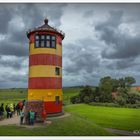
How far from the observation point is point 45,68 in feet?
54.5

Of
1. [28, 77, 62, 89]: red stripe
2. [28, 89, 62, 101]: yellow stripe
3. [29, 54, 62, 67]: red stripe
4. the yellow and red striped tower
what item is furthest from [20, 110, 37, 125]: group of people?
[29, 54, 62, 67]: red stripe

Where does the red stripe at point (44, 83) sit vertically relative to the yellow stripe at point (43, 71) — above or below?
below

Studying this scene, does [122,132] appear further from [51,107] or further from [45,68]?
[45,68]

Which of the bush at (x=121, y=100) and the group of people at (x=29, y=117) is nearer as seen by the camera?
the group of people at (x=29, y=117)

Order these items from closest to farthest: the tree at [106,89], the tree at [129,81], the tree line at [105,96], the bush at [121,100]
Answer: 1. the bush at [121,100]
2. the tree line at [105,96]
3. the tree at [106,89]
4. the tree at [129,81]

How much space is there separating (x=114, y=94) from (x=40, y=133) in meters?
19.1

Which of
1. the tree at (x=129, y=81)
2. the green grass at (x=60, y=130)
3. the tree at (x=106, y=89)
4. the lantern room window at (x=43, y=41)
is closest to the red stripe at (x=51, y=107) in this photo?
the green grass at (x=60, y=130)

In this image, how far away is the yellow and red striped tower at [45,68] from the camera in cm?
1653

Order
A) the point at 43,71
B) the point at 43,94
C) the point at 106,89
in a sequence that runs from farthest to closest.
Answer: the point at 106,89
the point at 43,71
the point at 43,94

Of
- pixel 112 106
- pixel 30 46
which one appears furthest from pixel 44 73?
pixel 112 106

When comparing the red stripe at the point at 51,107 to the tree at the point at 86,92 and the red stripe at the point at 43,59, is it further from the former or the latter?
the tree at the point at 86,92

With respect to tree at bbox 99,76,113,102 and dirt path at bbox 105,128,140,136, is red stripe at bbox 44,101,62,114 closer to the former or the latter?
dirt path at bbox 105,128,140,136

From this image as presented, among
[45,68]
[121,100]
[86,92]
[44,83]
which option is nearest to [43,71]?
[45,68]

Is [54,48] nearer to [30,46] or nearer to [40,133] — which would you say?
[30,46]
